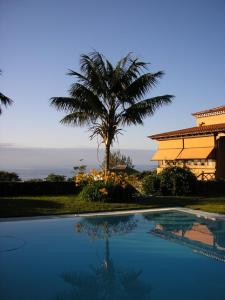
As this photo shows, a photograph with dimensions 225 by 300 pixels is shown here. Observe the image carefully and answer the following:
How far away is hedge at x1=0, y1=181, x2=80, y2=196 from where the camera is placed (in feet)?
64.4

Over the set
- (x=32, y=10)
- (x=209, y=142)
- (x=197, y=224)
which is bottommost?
(x=197, y=224)

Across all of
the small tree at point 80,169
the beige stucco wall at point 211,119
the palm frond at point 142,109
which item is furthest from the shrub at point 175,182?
the beige stucco wall at point 211,119

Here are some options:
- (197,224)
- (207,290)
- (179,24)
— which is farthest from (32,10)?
(207,290)

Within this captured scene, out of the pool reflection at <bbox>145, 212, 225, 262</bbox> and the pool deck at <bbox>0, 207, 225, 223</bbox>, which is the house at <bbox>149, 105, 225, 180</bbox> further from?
the pool reflection at <bbox>145, 212, 225, 262</bbox>

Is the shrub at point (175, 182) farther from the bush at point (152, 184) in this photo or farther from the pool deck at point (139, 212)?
the pool deck at point (139, 212)

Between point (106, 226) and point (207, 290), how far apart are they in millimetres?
5773

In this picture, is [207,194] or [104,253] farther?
[207,194]

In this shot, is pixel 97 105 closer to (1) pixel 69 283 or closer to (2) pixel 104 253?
(2) pixel 104 253

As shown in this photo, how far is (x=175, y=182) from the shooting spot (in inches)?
794

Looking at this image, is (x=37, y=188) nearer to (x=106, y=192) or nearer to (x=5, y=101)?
(x=5, y=101)

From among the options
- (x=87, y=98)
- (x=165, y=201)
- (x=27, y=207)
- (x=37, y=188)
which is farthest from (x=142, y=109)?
(x=27, y=207)

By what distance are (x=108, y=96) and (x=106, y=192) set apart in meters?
6.03

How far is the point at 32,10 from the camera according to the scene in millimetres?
12047

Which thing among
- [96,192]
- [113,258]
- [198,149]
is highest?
[198,149]
